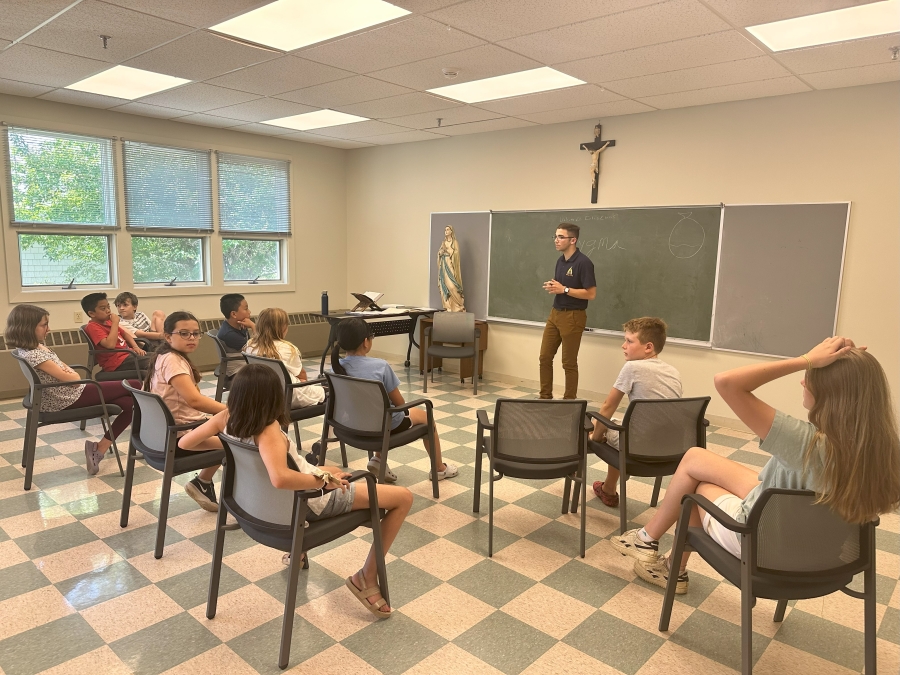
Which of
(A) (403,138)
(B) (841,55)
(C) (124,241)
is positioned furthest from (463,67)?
(C) (124,241)

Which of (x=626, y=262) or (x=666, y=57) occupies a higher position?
(x=666, y=57)

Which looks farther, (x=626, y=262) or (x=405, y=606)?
(x=626, y=262)

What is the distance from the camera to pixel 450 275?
6.60 meters

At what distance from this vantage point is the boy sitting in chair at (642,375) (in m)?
2.93

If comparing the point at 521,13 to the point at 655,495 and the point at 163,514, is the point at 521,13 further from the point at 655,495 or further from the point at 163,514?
the point at 163,514

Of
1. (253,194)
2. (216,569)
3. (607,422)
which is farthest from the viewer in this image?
(253,194)

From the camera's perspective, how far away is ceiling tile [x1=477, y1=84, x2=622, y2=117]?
4.58 meters

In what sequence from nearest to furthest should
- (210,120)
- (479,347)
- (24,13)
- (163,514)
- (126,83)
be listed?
(163,514), (24,13), (126,83), (210,120), (479,347)

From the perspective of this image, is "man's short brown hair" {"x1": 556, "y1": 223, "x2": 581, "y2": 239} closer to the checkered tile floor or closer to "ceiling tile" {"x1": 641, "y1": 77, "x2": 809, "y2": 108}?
"ceiling tile" {"x1": 641, "y1": 77, "x2": 809, "y2": 108}

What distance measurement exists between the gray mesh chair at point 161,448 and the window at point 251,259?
4365 millimetres

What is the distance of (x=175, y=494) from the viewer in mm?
3418

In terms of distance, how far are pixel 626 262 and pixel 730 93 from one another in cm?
160

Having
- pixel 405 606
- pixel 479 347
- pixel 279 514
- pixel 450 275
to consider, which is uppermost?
pixel 450 275

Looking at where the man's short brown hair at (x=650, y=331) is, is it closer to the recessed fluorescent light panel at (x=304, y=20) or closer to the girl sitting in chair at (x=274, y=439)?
the girl sitting in chair at (x=274, y=439)
